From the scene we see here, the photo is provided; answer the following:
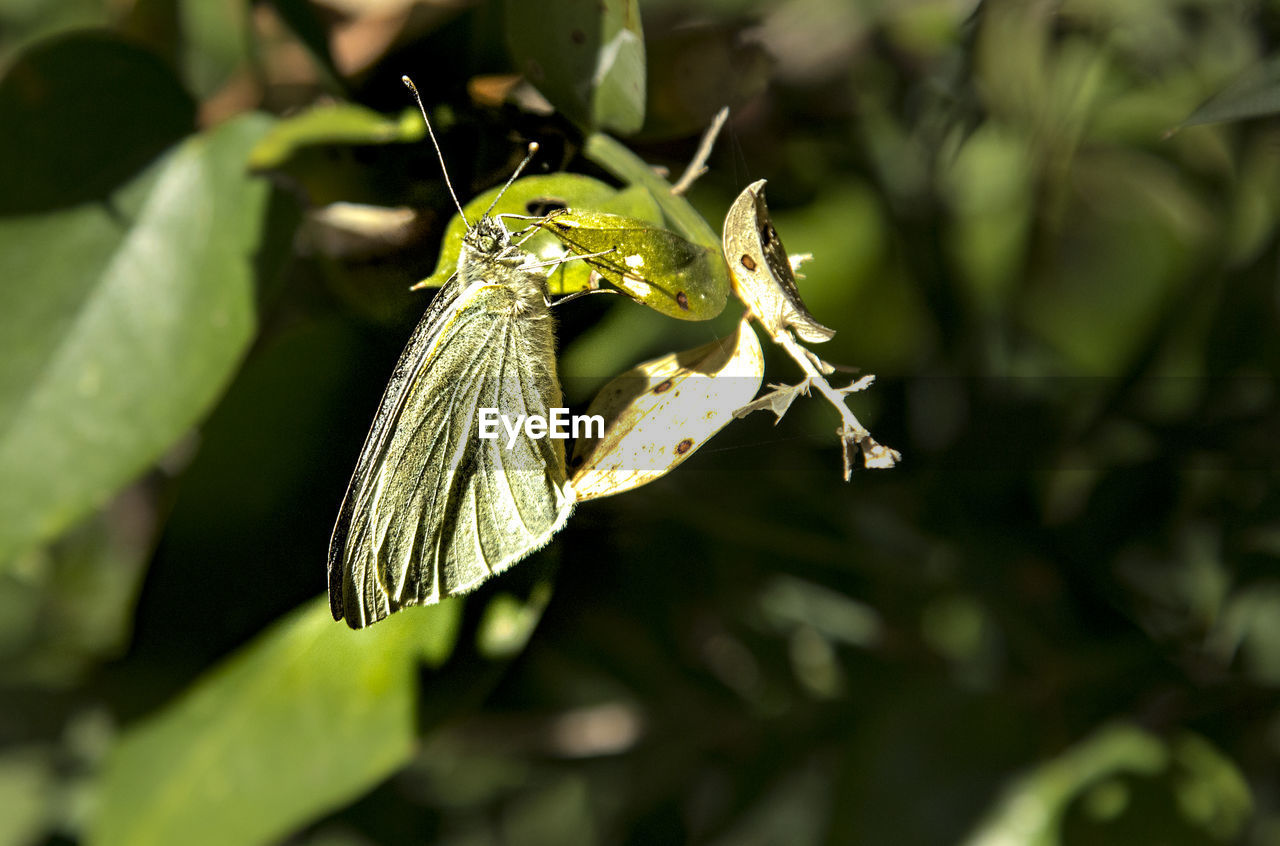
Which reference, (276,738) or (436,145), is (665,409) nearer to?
(436,145)

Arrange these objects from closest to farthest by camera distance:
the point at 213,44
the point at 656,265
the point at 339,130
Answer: the point at 656,265 < the point at 339,130 < the point at 213,44

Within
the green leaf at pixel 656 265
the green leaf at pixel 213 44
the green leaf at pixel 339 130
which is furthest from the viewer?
the green leaf at pixel 213 44

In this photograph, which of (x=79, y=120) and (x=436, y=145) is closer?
(x=436, y=145)

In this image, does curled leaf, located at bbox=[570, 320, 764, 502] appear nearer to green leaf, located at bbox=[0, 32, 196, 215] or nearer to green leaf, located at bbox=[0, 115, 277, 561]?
green leaf, located at bbox=[0, 115, 277, 561]

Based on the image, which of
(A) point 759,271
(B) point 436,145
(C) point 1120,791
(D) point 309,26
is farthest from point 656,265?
(C) point 1120,791

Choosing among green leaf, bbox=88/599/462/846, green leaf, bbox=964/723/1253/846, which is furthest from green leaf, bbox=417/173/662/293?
green leaf, bbox=964/723/1253/846

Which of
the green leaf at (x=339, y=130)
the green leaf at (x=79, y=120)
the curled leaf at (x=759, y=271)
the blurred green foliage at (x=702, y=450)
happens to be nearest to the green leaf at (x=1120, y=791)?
the blurred green foliage at (x=702, y=450)

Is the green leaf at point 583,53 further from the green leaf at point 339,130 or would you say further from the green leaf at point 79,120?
the green leaf at point 79,120
